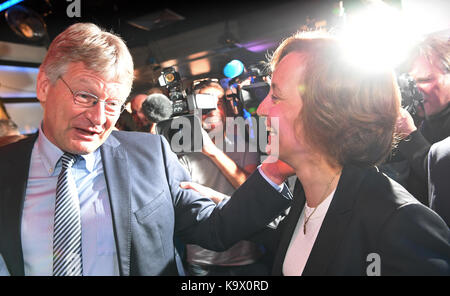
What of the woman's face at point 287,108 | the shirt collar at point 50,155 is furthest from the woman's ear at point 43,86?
the woman's face at point 287,108

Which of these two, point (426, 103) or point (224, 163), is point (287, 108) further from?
point (426, 103)

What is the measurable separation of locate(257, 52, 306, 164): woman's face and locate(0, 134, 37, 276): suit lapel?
2.90 ft

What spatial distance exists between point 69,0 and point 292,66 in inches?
116

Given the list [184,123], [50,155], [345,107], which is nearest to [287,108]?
[345,107]

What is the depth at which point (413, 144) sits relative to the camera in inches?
58.2

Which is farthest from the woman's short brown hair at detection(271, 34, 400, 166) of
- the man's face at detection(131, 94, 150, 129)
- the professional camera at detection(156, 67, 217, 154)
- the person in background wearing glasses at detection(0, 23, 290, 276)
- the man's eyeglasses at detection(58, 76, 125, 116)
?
the man's face at detection(131, 94, 150, 129)

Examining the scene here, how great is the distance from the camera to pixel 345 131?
3.31 feet

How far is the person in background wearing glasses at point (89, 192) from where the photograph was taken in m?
1.00

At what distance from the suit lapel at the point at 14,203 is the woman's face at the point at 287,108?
89cm

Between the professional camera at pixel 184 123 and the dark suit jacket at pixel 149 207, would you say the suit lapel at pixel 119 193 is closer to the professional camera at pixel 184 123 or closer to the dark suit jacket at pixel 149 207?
the dark suit jacket at pixel 149 207

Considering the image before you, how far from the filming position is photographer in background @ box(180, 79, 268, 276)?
1.77 m
